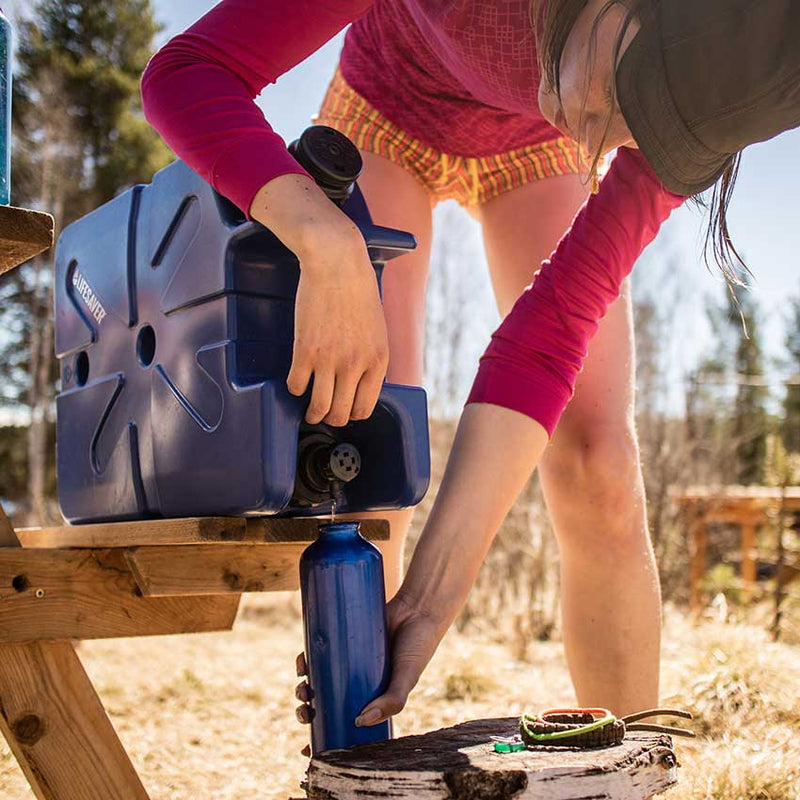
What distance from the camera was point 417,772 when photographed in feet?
3.02

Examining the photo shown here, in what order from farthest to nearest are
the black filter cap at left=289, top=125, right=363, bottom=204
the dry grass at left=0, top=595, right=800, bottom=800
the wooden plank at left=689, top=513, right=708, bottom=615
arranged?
the wooden plank at left=689, top=513, right=708, bottom=615 → the dry grass at left=0, top=595, right=800, bottom=800 → the black filter cap at left=289, top=125, right=363, bottom=204

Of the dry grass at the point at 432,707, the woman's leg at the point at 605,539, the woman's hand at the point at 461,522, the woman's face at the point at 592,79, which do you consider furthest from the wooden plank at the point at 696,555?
the woman's face at the point at 592,79

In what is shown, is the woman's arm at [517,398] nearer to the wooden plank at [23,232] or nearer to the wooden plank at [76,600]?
the wooden plank at [76,600]

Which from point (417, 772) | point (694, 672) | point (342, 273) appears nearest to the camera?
point (417, 772)

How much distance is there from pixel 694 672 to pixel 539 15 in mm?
2410

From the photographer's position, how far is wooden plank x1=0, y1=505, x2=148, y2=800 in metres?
1.38

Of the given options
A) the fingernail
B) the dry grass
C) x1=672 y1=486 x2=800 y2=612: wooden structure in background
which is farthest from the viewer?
x1=672 y1=486 x2=800 y2=612: wooden structure in background

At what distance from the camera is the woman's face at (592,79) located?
1.18 meters

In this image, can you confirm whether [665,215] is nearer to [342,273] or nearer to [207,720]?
[342,273]

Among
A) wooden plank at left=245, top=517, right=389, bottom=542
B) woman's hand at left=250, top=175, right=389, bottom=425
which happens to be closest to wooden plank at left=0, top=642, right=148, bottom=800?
wooden plank at left=245, top=517, right=389, bottom=542

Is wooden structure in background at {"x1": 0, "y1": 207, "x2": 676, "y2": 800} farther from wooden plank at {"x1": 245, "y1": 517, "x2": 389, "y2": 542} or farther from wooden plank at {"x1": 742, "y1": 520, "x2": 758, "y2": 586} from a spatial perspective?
wooden plank at {"x1": 742, "y1": 520, "x2": 758, "y2": 586}

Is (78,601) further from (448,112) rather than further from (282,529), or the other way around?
(448,112)

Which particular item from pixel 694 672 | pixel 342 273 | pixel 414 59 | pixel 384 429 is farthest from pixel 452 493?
pixel 694 672

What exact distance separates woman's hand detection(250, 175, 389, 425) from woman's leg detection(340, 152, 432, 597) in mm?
632
